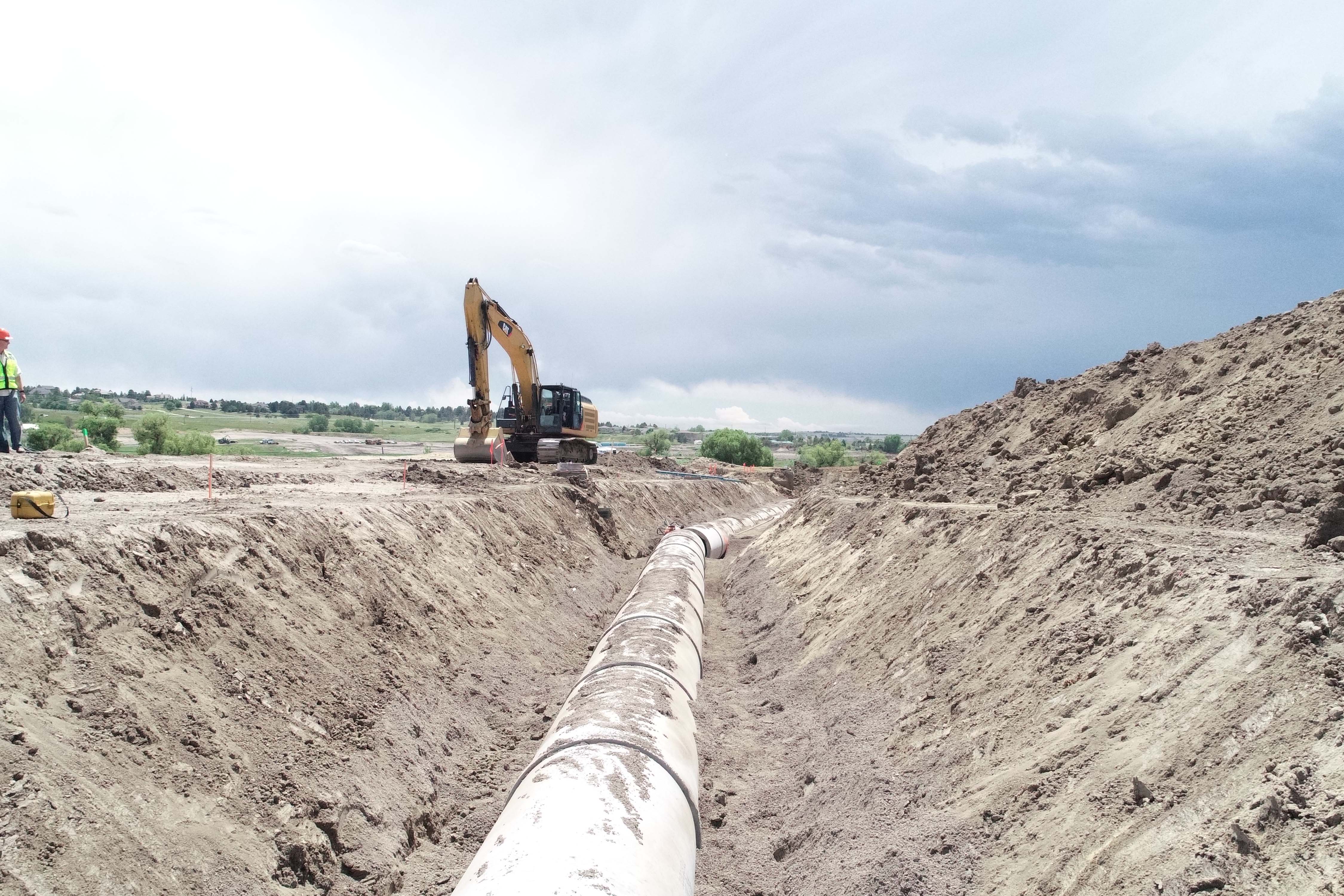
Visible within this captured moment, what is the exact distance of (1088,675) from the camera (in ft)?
19.2

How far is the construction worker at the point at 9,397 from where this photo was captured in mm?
12516

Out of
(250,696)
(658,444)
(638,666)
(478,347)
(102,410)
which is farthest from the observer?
(658,444)

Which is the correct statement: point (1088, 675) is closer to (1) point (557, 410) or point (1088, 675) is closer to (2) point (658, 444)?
(1) point (557, 410)

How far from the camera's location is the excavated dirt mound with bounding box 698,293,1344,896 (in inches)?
158

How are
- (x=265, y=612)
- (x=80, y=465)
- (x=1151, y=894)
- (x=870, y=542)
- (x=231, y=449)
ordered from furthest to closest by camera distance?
(x=231, y=449)
(x=870, y=542)
(x=80, y=465)
(x=265, y=612)
(x=1151, y=894)

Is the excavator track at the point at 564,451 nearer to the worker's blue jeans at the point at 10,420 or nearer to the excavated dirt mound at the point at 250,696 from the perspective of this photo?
the excavated dirt mound at the point at 250,696

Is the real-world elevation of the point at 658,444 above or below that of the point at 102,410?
below

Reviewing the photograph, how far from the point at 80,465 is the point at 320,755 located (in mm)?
9465

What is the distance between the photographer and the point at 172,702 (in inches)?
225

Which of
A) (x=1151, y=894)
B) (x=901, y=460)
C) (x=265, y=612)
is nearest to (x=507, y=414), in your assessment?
(x=901, y=460)

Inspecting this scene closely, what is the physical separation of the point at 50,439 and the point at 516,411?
26.3 metres

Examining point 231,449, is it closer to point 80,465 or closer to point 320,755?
point 80,465

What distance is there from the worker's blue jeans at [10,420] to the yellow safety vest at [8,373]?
7.8 inches

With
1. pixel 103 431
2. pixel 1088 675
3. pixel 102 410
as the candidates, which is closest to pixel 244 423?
pixel 102 410
